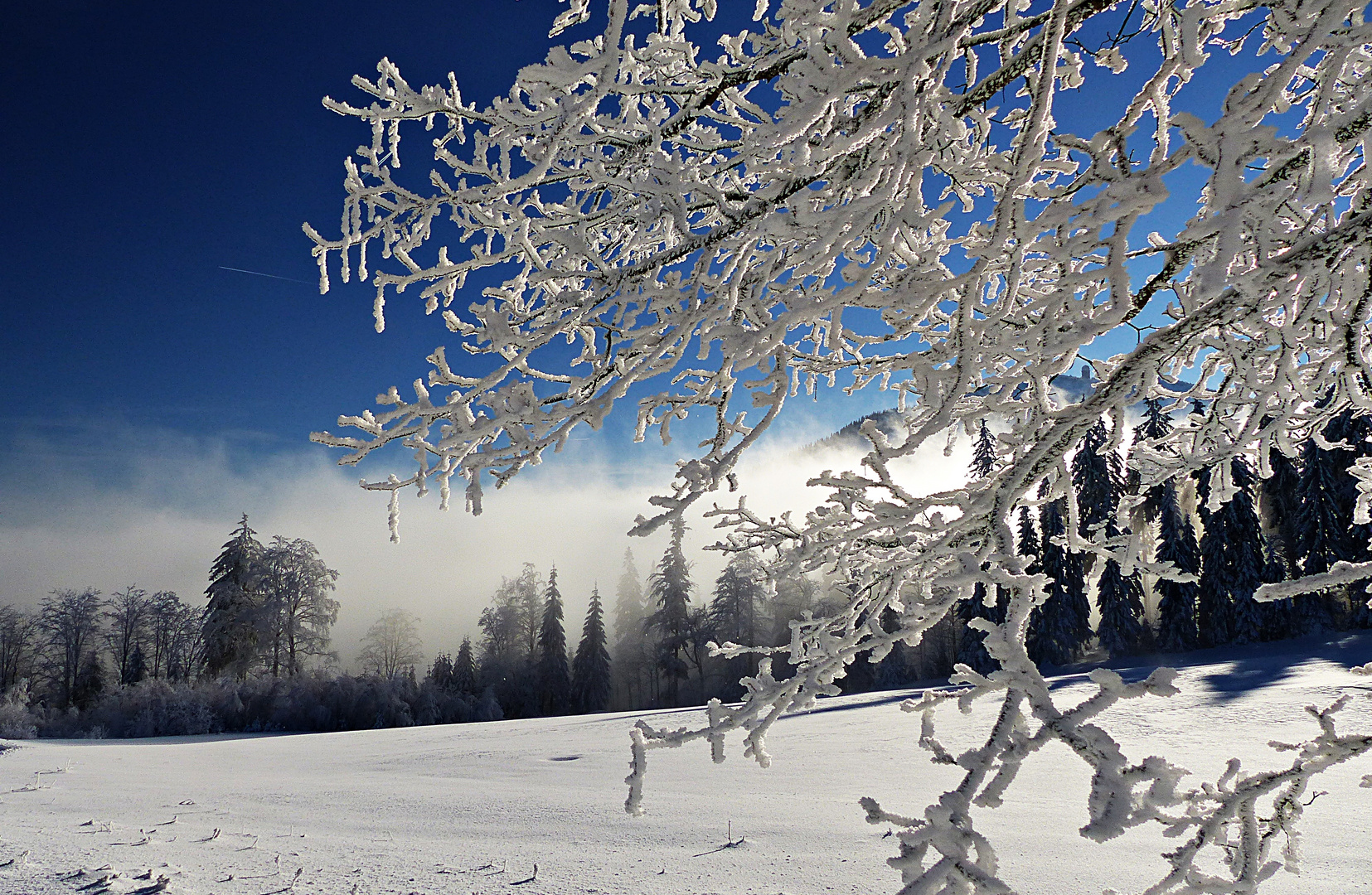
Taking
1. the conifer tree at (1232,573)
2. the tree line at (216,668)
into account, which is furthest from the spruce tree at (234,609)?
the conifer tree at (1232,573)

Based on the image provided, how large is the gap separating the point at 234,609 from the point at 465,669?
10438mm

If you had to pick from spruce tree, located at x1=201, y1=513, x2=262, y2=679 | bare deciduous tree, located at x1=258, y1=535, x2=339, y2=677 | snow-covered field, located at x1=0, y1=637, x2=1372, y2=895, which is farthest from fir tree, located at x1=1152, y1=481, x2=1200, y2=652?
spruce tree, located at x1=201, y1=513, x2=262, y2=679

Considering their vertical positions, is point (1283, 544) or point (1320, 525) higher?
point (1320, 525)

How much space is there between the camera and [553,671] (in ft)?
113

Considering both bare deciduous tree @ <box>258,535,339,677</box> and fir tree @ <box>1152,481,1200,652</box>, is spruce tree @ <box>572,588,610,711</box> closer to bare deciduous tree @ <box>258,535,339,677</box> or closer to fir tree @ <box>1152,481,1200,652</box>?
bare deciduous tree @ <box>258,535,339,677</box>

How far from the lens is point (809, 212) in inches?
55.9

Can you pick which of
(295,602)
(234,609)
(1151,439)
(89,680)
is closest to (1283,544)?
(1151,439)

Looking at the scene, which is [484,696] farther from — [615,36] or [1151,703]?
[615,36]

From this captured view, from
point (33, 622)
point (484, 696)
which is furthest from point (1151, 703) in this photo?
point (33, 622)

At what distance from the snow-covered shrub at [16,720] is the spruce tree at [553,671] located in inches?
759

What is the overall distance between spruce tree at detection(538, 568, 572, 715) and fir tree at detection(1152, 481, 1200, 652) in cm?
2666

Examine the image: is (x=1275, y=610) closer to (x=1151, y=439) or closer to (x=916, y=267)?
(x=1151, y=439)

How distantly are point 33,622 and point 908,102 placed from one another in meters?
42.4

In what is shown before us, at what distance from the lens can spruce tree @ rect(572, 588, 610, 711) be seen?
35000mm
